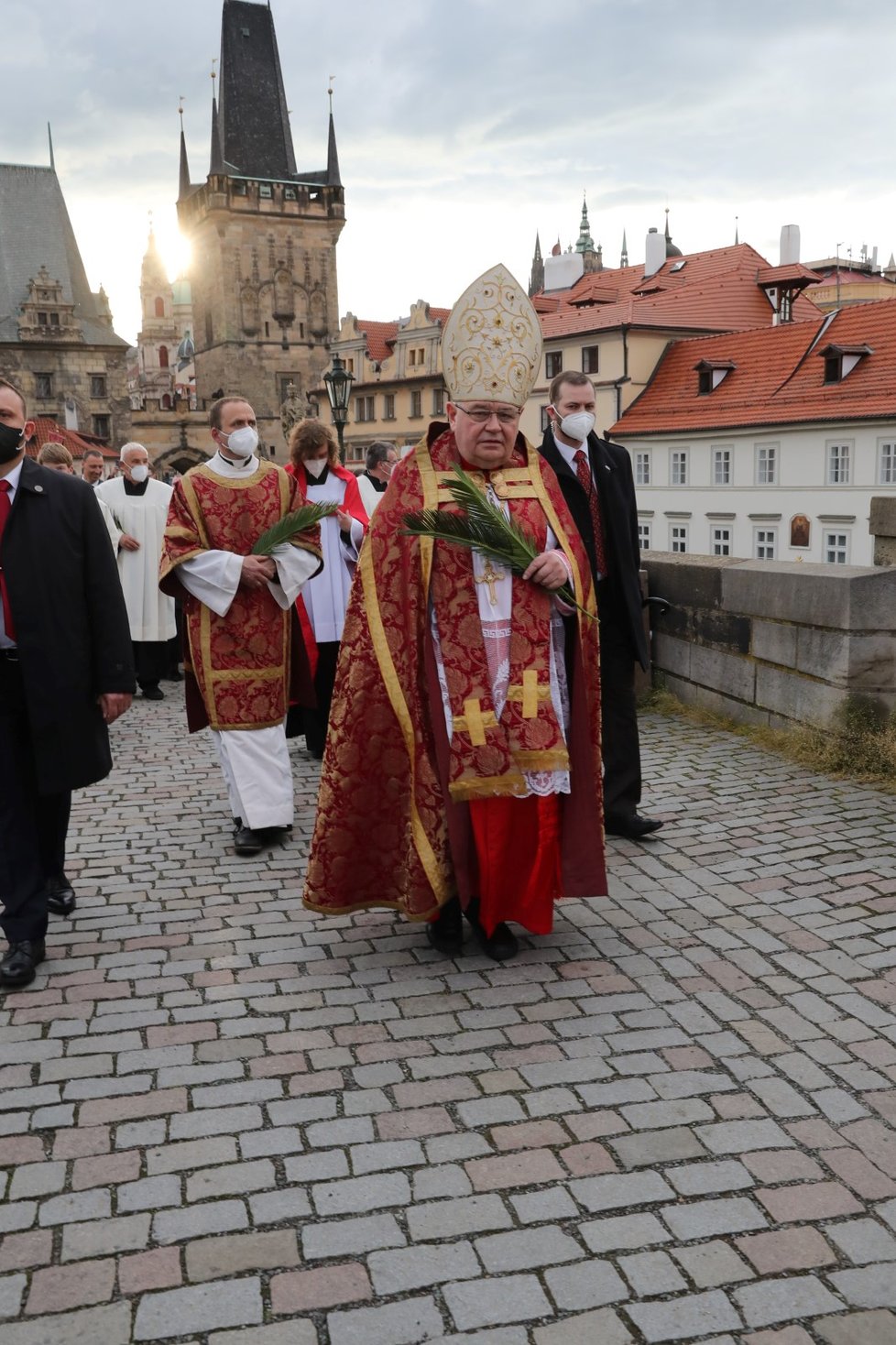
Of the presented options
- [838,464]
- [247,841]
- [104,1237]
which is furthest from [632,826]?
[838,464]

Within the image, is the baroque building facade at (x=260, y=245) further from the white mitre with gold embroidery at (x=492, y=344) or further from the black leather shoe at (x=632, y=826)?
the white mitre with gold embroidery at (x=492, y=344)

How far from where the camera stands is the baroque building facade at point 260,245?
69250mm

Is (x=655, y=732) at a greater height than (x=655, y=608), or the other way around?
(x=655, y=608)

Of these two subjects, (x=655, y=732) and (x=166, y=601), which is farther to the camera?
(x=166, y=601)

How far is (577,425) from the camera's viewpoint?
543cm

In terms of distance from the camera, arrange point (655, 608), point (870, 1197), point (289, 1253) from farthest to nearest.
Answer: point (655, 608) → point (870, 1197) → point (289, 1253)

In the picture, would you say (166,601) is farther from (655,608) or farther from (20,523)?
(20,523)

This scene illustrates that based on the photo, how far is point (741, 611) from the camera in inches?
300

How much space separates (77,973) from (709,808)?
10.4ft

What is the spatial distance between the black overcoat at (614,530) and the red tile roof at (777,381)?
3304 cm

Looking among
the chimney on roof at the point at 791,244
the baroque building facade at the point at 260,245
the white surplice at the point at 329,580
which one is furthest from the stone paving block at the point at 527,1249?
the baroque building facade at the point at 260,245

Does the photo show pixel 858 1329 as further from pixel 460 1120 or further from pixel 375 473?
pixel 375 473

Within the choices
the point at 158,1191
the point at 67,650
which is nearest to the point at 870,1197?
the point at 158,1191

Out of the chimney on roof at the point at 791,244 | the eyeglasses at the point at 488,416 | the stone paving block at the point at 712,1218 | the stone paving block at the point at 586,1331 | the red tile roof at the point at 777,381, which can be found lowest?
the stone paving block at the point at 586,1331
